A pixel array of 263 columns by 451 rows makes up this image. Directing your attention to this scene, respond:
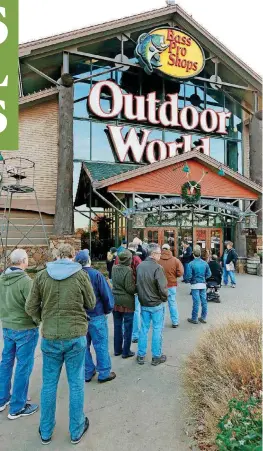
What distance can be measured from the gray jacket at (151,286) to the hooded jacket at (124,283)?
5.8 inches

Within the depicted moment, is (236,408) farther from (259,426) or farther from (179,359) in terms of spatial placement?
(179,359)

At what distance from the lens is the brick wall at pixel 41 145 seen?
13422mm

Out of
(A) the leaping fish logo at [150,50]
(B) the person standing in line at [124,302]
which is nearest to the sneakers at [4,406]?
(B) the person standing in line at [124,302]

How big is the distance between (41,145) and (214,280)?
985 centimetres

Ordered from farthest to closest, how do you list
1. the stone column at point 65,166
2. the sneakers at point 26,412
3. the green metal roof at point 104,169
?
1. the green metal roof at point 104,169
2. the stone column at point 65,166
3. the sneakers at point 26,412

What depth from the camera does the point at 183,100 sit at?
16.7 meters

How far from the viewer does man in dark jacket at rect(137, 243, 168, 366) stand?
183 inches

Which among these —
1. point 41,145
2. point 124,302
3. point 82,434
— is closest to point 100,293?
point 124,302

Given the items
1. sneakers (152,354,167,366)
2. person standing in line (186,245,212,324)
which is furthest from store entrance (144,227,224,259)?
sneakers (152,354,167,366)

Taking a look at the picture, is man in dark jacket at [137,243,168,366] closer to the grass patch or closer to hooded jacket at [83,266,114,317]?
the grass patch

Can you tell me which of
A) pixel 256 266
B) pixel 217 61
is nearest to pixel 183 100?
pixel 217 61

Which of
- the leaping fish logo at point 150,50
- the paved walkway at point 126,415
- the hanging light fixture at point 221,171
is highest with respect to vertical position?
the leaping fish logo at point 150,50

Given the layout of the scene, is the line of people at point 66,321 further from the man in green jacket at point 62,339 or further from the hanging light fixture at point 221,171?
the hanging light fixture at point 221,171

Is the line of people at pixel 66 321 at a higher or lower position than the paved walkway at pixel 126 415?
higher
